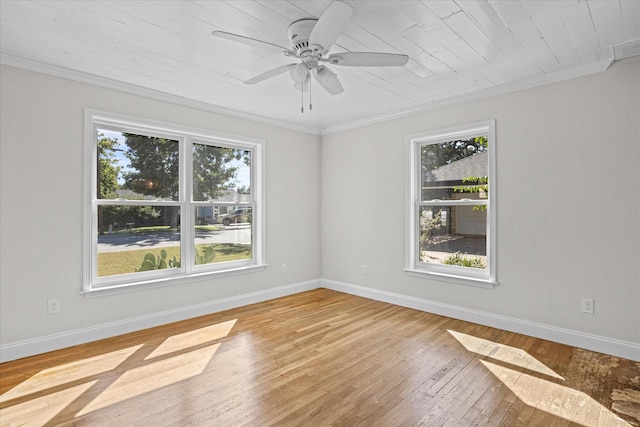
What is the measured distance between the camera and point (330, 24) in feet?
6.23

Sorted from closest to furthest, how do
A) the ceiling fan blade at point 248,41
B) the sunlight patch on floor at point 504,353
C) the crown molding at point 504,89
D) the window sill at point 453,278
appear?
the ceiling fan blade at point 248,41 < the sunlight patch on floor at point 504,353 < the crown molding at point 504,89 < the window sill at point 453,278

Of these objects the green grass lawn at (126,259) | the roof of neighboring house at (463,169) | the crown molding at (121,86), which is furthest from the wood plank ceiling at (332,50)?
the green grass lawn at (126,259)

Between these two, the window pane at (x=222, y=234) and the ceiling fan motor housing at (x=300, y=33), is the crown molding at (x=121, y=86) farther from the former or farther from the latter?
the ceiling fan motor housing at (x=300, y=33)

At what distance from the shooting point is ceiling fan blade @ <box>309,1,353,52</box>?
1.76 metres

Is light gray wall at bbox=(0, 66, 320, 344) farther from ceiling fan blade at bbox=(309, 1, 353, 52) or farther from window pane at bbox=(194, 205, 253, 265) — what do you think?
ceiling fan blade at bbox=(309, 1, 353, 52)

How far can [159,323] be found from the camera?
3707mm

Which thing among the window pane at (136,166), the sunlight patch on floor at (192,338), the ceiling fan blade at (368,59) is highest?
the ceiling fan blade at (368,59)

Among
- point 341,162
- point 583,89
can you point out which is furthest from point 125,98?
point 583,89

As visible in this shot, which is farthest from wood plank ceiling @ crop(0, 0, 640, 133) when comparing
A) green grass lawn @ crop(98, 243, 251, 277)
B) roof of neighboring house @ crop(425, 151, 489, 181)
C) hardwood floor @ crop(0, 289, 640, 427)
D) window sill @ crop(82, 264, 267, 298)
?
hardwood floor @ crop(0, 289, 640, 427)

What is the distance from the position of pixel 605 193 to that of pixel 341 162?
3.13m

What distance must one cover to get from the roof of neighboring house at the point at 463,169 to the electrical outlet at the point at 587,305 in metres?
1.51

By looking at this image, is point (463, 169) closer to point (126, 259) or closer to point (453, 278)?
point (453, 278)

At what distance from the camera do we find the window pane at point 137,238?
3.48 metres

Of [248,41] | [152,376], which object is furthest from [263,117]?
[152,376]
